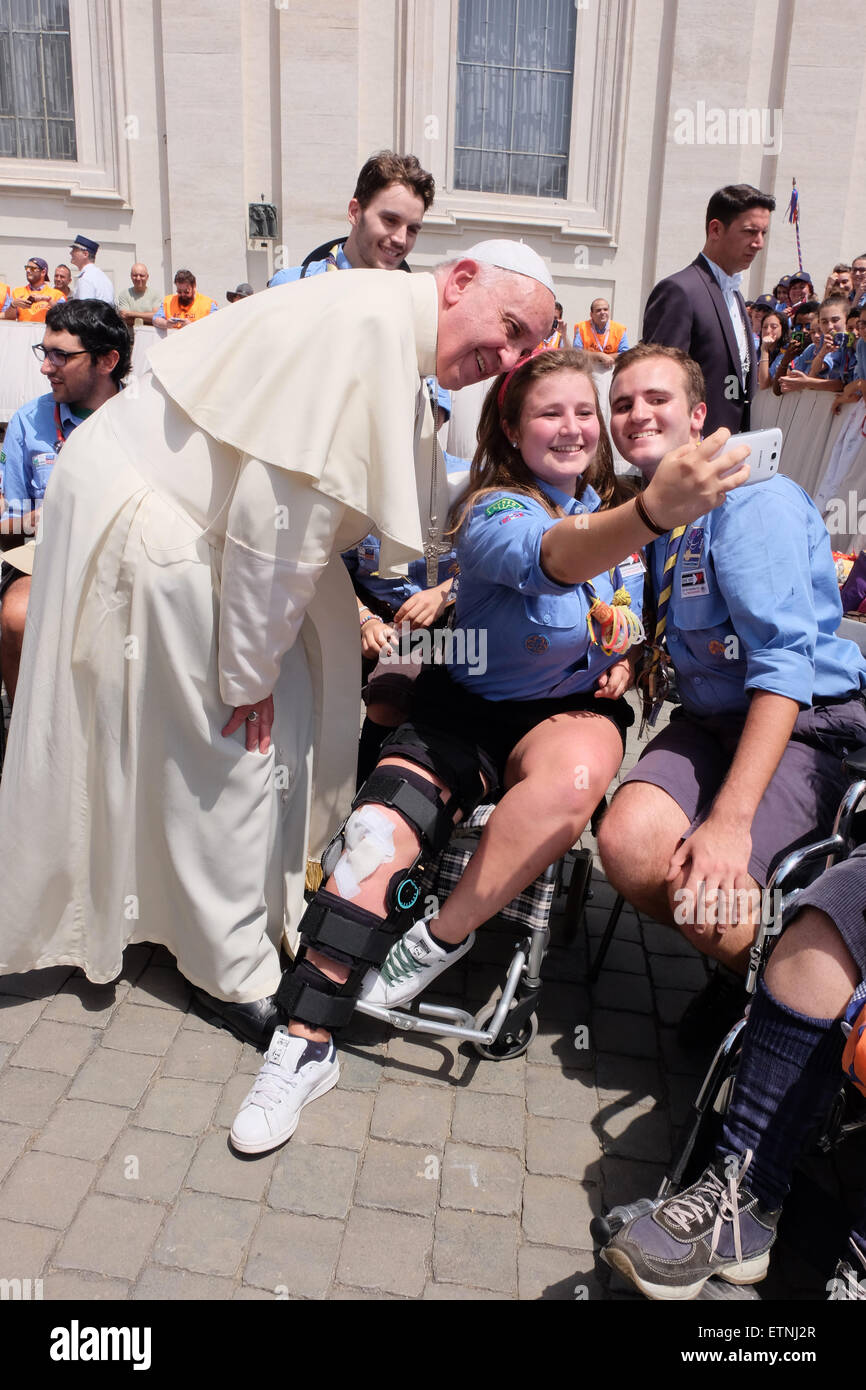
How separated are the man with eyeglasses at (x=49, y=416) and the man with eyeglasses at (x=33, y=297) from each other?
10276mm

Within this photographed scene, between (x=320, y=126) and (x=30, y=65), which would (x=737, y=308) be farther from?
(x=30, y=65)

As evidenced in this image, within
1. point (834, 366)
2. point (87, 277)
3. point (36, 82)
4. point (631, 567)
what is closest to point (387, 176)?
point (631, 567)

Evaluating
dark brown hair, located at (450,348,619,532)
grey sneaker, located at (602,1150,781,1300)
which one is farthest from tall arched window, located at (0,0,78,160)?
grey sneaker, located at (602,1150,781,1300)

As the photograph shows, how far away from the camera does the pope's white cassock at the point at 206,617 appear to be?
7.31ft

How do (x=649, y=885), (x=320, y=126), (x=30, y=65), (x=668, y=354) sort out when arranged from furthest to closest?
(x=30, y=65)
(x=320, y=126)
(x=668, y=354)
(x=649, y=885)

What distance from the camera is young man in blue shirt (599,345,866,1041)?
227 centimetres

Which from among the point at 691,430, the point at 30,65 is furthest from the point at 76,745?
the point at 30,65

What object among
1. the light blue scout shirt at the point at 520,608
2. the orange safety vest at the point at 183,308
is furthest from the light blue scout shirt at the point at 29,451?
the orange safety vest at the point at 183,308

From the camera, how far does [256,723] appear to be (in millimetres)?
2543

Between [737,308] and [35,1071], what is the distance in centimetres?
395

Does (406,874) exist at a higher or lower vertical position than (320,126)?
lower

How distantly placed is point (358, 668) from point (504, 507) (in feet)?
2.34

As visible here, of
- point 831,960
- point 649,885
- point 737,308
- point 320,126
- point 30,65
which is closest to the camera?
point 831,960

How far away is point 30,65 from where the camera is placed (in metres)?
15.7
